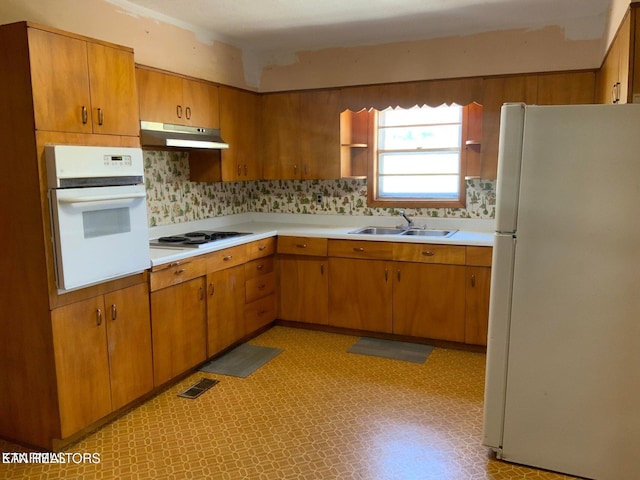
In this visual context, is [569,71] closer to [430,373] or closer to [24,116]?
[430,373]

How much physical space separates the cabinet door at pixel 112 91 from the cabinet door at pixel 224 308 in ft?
4.07

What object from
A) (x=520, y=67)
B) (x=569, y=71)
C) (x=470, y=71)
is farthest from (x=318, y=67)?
(x=569, y=71)

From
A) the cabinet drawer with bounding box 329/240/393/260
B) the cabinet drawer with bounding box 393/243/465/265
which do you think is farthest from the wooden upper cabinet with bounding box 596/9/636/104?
the cabinet drawer with bounding box 329/240/393/260

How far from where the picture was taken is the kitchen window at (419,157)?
14.7 feet

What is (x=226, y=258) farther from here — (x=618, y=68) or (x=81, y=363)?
(x=618, y=68)

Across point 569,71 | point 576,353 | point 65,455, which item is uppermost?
point 569,71

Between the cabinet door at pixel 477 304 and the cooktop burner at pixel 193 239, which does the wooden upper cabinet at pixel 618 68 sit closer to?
the cabinet door at pixel 477 304

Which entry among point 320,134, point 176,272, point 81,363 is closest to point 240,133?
point 320,134

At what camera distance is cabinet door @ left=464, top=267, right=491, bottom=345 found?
3.88 metres

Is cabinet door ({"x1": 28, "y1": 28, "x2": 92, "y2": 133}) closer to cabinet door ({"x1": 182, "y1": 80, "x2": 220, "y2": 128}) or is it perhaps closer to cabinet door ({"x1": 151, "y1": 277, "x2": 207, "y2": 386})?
cabinet door ({"x1": 151, "y1": 277, "x2": 207, "y2": 386})

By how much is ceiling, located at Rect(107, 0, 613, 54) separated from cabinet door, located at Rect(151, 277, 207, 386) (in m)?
1.89

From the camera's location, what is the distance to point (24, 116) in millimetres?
2438

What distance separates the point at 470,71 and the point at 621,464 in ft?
9.74

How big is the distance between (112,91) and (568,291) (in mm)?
2524
